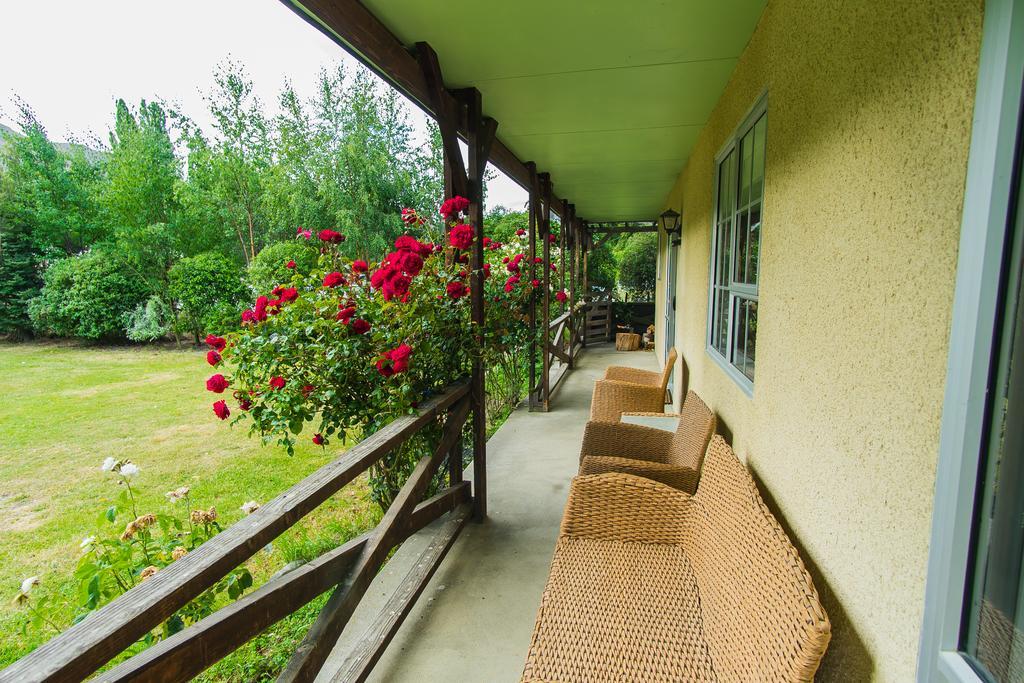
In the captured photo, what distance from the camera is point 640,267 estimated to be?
1488 cm

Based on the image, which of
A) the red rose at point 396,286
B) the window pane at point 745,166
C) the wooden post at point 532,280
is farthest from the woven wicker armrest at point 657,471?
the wooden post at point 532,280

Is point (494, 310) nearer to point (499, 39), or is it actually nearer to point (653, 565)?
point (499, 39)

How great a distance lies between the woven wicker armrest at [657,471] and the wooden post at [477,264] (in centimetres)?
76

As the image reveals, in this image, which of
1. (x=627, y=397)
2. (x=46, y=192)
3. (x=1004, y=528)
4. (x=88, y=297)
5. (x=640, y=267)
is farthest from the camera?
(x=640, y=267)

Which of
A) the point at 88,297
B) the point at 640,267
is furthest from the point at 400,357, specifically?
the point at 640,267

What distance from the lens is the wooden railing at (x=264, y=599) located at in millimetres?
740

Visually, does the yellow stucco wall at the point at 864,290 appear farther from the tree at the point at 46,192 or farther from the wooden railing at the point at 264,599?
the tree at the point at 46,192

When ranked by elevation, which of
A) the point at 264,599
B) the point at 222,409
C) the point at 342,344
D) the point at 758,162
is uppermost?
the point at 758,162

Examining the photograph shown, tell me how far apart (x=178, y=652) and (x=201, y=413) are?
7.19 meters

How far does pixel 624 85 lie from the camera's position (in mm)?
2432

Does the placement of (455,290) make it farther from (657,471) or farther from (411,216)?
(657,471)

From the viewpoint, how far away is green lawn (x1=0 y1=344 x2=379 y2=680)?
2959mm

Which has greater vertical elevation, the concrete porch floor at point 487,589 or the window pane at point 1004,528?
the window pane at point 1004,528

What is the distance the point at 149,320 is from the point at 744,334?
1141 cm
